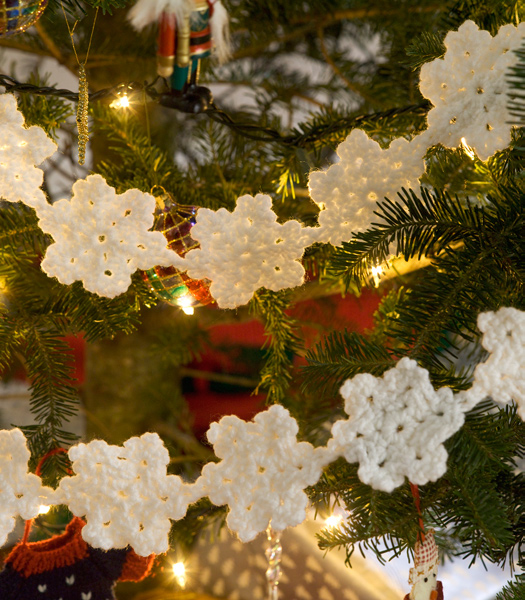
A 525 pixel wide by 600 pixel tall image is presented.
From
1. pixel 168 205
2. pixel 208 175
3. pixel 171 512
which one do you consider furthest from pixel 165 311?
pixel 171 512

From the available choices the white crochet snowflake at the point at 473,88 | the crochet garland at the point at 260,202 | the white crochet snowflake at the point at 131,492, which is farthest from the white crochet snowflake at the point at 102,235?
the white crochet snowflake at the point at 473,88

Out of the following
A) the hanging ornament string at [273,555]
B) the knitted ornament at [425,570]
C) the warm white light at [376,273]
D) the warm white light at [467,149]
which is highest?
the warm white light at [467,149]

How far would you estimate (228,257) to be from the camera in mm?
415

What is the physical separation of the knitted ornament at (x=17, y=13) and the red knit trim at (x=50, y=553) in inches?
15.7

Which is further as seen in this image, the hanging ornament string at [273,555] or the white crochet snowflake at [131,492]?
the hanging ornament string at [273,555]

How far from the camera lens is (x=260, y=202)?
1.34 feet

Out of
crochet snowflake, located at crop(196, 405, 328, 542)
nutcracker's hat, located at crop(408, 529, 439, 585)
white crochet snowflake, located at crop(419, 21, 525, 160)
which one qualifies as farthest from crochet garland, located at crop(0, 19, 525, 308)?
nutcracker's hat, located at crop(408, 529, 439, 585)

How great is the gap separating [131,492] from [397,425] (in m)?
0.18

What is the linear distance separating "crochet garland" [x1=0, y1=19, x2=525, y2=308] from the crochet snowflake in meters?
0.11

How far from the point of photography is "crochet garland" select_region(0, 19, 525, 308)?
0.38m

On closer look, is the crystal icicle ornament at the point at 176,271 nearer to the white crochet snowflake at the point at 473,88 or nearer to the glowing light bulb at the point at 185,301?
the glowing light bulb at the point at 185,301

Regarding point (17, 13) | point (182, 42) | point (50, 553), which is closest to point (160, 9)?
point (182, 42)

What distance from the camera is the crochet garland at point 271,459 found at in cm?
32

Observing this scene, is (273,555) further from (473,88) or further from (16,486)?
(473,88)
